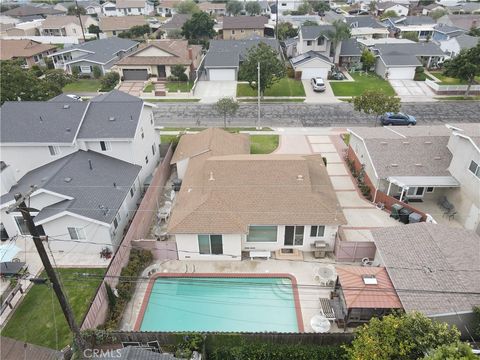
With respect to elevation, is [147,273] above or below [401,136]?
below

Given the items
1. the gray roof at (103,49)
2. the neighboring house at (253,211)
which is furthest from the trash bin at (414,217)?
the gray roof at (103,49)

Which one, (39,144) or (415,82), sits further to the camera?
(415,82)

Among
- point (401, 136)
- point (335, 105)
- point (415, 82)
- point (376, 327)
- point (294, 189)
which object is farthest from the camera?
point (415, 82)

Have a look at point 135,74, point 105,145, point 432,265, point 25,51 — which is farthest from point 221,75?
point 432,265

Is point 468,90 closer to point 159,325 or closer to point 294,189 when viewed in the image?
point 294,189

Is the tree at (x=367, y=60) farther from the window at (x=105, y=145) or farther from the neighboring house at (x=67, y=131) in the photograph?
the window at (x=105, y=145)

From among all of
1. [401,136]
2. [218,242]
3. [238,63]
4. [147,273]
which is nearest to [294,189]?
[218,242]

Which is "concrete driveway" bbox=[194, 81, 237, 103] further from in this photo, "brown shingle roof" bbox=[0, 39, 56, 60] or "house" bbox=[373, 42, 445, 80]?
"brown shingle roof" bbox=[0, 39, 56, 60]
